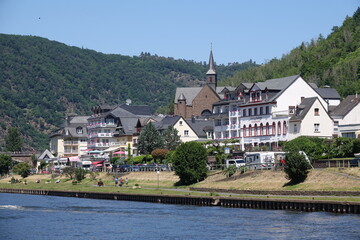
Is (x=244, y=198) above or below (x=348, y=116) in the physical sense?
below

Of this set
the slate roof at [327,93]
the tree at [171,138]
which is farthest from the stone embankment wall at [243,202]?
the slate roof at [327,93]

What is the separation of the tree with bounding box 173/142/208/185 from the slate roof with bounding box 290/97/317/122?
18.5 metres

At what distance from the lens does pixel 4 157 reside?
197375 mm

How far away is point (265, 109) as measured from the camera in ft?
452

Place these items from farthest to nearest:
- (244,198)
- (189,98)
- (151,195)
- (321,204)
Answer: (189,98) → (151,195) → (244,198) → (321,204)

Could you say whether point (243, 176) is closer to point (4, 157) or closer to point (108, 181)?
point (108, 181)

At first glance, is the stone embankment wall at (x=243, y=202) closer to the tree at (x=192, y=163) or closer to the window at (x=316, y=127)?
the tree at (x=192, y=163)

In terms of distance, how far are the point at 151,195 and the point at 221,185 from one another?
9739 millimetres

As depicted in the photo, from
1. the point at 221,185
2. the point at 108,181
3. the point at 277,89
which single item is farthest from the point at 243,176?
the point at 108,181

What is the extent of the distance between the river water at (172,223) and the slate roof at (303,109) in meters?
37.2

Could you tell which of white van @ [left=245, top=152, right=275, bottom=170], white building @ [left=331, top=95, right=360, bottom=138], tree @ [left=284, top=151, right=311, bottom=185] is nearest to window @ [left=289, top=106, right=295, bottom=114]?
white building @ [left=331, top=95, right=360, bottom=138]

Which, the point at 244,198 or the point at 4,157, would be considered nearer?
the point at 244,198

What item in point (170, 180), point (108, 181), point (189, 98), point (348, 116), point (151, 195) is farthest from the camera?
point (189, 98)

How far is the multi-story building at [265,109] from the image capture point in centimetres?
13388
